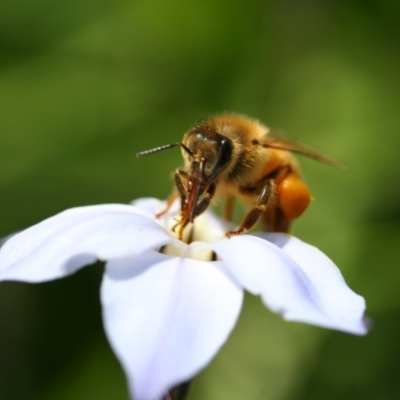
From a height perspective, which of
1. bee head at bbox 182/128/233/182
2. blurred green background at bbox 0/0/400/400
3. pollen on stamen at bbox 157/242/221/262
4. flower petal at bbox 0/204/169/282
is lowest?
blurred green background at bbox 0/0/400/400

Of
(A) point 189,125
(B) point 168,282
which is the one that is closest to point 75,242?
A: (B) point 168,282

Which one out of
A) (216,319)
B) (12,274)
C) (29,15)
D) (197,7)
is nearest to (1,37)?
(29,15)

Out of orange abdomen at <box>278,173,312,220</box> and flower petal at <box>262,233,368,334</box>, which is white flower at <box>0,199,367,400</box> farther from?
orange abdomen at <box>278,173,312,220</box>

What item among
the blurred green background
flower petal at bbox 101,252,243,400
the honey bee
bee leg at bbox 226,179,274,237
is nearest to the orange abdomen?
the honey bee

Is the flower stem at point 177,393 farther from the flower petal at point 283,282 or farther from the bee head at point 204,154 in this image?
the bee head at point 204,154

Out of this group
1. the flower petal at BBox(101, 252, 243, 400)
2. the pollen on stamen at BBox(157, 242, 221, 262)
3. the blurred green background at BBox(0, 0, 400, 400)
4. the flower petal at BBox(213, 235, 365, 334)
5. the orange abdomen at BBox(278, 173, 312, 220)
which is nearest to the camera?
the flower petal at BBox(101, 252, 243, 400)

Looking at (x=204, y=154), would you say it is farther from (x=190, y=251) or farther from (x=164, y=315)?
(x=164, y=315)

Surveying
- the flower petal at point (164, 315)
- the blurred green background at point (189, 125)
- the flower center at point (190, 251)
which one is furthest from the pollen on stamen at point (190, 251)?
the blurred green background at point (189, 125)

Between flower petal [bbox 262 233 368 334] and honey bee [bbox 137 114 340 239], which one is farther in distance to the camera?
honey bee [bbox 137 114 340 239]
